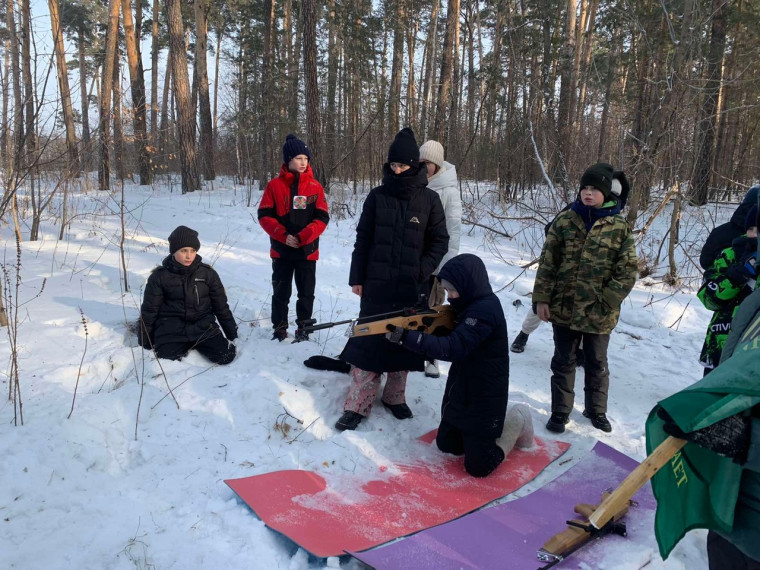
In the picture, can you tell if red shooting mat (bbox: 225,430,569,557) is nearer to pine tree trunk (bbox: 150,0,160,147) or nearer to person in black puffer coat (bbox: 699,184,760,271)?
person in black puffer coat (bbox: 699,184,760,271)

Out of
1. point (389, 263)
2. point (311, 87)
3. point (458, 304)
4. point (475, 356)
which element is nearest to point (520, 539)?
point (475, 356)

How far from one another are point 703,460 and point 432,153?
3317mm

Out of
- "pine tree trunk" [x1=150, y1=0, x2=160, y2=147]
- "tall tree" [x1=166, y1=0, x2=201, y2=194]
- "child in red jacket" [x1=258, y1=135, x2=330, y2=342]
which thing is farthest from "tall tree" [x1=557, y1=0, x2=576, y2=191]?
"pine tree trunk" [x1=150, y1=0, x2=160, y2=147]

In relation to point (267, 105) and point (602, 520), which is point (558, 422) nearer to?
point (602, 520)

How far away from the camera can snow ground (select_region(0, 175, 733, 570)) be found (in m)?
2.43

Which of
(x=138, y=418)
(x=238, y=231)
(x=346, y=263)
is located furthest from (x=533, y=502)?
(x=238, y=231)

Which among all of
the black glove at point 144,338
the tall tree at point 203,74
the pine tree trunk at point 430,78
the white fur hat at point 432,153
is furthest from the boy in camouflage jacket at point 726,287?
the tall tree at point 203,74

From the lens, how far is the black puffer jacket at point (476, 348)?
3107mm

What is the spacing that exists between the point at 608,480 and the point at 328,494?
69.1 inches

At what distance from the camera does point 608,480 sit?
3.13m

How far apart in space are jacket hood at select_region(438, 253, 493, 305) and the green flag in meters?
1.88

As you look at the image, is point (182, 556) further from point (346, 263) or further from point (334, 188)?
point (334, 188)

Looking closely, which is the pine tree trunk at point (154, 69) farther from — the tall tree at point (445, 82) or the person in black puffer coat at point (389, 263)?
the person in black puffer coat at point (389, 263)

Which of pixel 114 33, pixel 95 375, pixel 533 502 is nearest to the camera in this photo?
pixel 533 502
